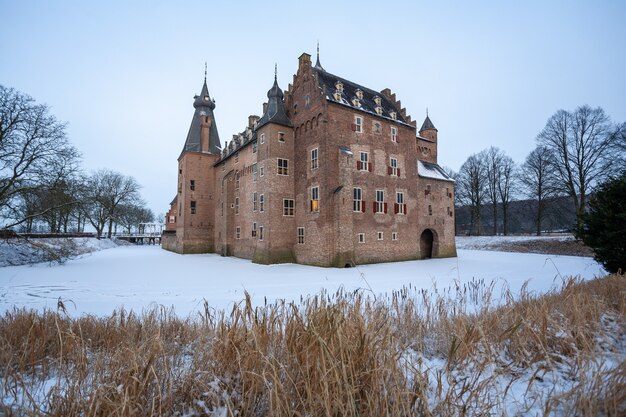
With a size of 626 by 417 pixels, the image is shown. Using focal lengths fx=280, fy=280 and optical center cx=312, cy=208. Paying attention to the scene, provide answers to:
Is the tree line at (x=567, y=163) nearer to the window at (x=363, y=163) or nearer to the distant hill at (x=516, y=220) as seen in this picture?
the distant hill at (x=516, y=220)

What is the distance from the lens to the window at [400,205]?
21938mm

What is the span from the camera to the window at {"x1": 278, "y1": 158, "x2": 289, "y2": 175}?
21.3m

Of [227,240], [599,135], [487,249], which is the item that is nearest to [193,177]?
[227,240]

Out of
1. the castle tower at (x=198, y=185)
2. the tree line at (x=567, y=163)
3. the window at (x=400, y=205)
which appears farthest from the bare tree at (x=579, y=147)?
the castle tower at (x=198, y=185)

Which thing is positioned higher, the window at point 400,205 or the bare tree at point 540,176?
the bare tree at point 540,176

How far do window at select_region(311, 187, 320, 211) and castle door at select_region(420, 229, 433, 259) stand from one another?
1202cm

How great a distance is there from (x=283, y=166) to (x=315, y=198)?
3.94 meters

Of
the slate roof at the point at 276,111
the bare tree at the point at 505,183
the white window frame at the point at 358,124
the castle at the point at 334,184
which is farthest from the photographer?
the bare tree at the point at 505,183


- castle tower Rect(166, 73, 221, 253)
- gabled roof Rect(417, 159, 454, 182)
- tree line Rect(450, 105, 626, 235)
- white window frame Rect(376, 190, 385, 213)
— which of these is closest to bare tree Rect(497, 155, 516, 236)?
tree line Rect(450, 105, 626, 235)

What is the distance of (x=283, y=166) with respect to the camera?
21484mm

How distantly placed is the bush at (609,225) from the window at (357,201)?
11.6 meters

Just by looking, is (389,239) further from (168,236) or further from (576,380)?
(168,236)

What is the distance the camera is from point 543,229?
158 ft

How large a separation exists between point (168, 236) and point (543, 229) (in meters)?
59.4
